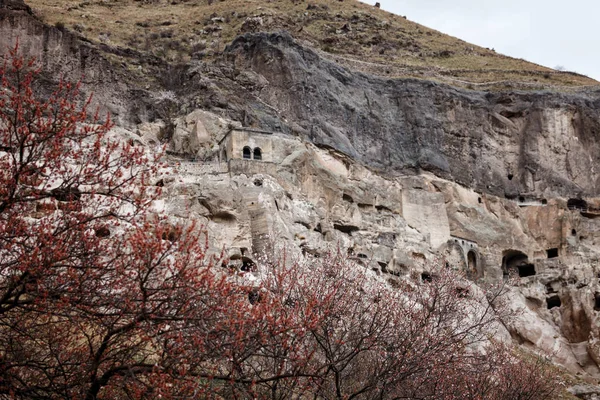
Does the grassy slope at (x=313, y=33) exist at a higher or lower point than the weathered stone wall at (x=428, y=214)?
higher

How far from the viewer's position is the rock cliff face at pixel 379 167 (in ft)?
116

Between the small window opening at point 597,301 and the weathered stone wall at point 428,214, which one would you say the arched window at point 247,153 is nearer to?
the weathered stone wall at point 428,214

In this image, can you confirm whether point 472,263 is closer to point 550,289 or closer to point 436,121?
point 550,289

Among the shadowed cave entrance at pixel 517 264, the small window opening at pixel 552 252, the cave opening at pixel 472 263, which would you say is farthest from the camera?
the small window opening at pixel 552 252

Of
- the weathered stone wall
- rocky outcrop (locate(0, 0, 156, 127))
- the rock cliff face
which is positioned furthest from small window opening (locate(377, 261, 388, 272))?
rocky outcrop (locate(0, 0, 156, 127))

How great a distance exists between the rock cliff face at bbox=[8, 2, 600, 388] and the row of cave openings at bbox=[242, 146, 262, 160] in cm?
8

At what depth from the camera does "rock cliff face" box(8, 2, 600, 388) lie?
35344mm

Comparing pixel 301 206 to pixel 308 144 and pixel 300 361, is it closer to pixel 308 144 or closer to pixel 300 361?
pixel 308 144

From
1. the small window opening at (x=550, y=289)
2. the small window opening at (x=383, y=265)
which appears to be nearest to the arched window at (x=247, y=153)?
the small window opening at (x=383, y=265)

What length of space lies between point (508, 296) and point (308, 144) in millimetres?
14941

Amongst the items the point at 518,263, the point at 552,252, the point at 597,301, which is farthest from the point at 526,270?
the point at 597,301

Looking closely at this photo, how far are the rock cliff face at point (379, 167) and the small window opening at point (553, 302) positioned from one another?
8 cm

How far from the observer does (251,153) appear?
38531 millimetres

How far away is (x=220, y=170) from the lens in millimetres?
36156
